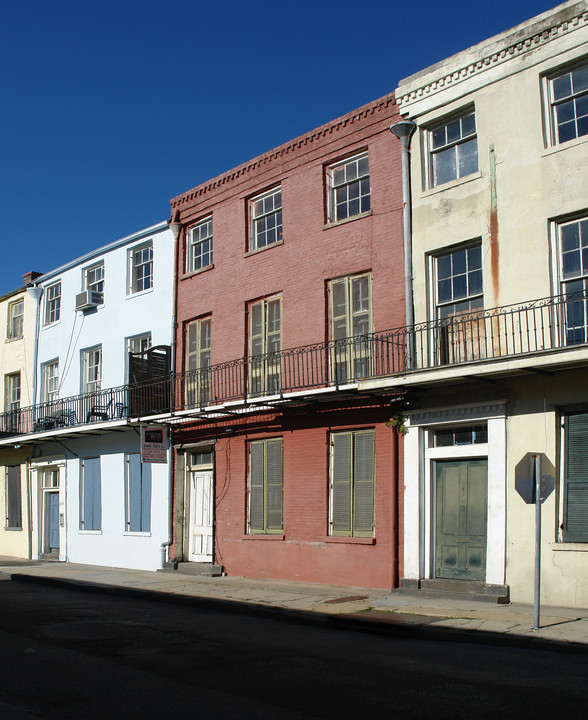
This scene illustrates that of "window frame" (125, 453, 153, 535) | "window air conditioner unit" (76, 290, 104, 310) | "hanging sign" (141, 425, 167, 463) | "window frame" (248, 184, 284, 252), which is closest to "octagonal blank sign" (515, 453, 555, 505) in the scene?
"window frame" (248, 184, 284, 252)

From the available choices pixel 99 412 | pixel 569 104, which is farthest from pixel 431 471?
pixel 99 412

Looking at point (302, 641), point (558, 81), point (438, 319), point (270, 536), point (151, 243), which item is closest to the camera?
point (302, 641)

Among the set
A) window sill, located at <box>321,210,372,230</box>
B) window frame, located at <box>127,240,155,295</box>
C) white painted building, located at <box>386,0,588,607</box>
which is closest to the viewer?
white painted building, located at <box>386,0,588,607</box>

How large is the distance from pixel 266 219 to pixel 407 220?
468 centimetres

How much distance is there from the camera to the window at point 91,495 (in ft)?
76.8

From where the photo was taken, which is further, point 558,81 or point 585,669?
point 558,81

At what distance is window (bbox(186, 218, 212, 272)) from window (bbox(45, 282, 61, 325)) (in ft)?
24.3

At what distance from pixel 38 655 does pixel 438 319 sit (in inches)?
364

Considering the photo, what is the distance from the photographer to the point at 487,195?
14648 mm

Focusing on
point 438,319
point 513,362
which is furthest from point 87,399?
point 513,362

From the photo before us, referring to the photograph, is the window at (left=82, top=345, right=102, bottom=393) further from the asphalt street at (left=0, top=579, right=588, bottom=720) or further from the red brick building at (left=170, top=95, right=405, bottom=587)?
the asphalt street at (left=0, top=579, right=588, bottom=720)

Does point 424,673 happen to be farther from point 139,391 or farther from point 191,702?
point 139,391

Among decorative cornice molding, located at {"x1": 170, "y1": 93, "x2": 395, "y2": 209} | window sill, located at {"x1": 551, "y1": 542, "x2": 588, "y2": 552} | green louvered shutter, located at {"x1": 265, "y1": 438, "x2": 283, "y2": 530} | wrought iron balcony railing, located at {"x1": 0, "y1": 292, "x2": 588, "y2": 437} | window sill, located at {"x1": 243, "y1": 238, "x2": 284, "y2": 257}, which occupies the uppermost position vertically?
decorative cornice molding, located at {"x1": 170, "y1": 93, "x2": 395, "y2": 209}

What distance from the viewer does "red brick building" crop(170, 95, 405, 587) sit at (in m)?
16.1
